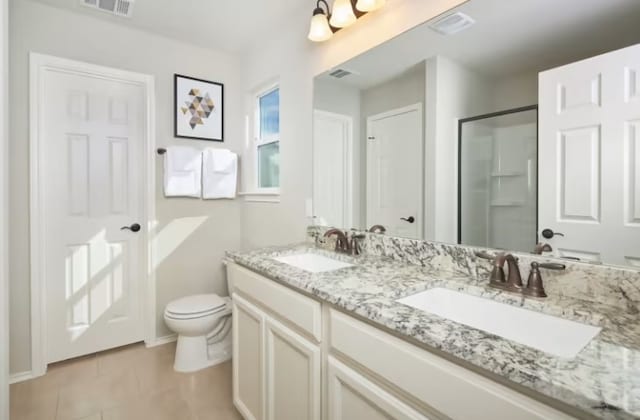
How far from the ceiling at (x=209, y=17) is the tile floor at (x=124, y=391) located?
2.39m

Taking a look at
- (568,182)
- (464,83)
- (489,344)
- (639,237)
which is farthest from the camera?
(464,83)

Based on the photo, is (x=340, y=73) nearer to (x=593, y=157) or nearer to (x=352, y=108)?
(x=352, y=108)

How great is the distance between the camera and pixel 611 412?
48cm

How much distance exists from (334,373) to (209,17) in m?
2.34

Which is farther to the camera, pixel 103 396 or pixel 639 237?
pixel 103 396

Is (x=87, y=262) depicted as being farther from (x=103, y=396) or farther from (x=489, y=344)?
(x=489, y=344)

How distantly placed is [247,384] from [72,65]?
2.32 metres

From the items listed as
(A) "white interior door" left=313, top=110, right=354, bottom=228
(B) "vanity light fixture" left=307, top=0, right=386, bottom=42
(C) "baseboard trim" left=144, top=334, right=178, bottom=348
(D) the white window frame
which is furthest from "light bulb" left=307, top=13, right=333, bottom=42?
(C) "baseboard trim" left=144, top=334, right=178, bottom=348

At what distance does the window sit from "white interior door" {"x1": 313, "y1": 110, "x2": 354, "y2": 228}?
504 millimetres

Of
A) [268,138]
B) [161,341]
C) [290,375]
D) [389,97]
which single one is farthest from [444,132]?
[161,341]

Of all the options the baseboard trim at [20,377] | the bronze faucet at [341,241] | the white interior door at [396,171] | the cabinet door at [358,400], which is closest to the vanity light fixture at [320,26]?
the white interior door at [396,171]

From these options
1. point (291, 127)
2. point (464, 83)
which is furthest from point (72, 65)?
point (464, 83)

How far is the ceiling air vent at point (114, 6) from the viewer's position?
204 centimetres

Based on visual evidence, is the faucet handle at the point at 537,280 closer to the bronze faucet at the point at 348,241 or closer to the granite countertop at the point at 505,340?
the granite countertop at the point at 505,340
